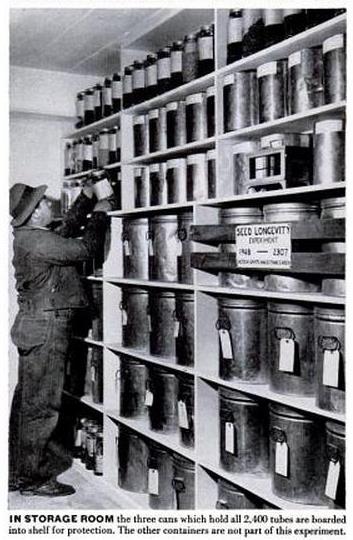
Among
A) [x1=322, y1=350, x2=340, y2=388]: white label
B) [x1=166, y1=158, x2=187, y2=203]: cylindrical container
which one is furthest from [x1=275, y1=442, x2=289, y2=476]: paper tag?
[x1=166, y1=158, x2=187, y2=203]: cylindrical container

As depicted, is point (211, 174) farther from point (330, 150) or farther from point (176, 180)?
point (330, 150)

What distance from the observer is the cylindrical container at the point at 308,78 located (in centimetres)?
240

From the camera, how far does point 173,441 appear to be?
10.2ft

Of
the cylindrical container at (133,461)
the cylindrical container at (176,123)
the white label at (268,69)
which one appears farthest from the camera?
the cylindrical container at (133,461)

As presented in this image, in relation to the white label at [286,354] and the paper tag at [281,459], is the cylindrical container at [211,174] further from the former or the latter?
the paper tag at [281,459]

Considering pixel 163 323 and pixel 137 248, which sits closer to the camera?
pixel 163 323

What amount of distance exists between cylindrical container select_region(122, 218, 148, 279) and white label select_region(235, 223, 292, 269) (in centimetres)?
109

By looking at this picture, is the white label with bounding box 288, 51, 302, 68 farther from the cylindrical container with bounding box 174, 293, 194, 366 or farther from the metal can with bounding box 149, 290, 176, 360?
the metal can with bounding box 149, 290, 176, 360

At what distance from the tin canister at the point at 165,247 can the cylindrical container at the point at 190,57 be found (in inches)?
27.3

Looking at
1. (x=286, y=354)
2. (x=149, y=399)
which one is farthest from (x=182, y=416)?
(x=286, y=354)

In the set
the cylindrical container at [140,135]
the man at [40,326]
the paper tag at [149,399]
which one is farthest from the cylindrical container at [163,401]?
the cylindrical container at [140,135]

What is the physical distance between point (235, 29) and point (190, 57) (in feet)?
1.36

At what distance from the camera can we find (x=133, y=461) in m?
3.48
